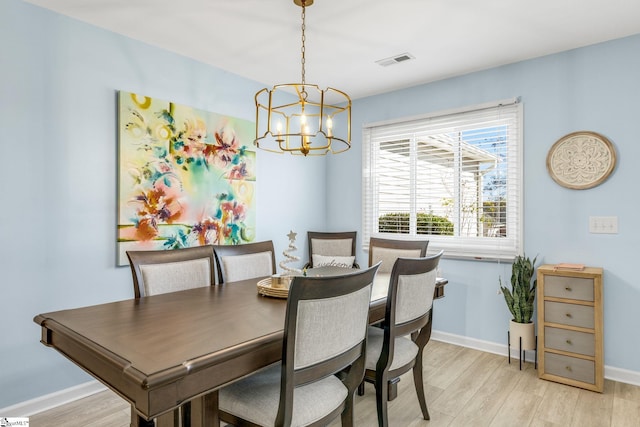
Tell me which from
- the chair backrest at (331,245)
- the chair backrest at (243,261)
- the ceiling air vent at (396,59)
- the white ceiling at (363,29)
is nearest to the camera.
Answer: the white ceiling at (363,29)

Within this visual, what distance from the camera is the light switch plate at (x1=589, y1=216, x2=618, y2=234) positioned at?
2.80m

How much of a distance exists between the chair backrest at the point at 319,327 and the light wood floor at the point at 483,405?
3.34 ft

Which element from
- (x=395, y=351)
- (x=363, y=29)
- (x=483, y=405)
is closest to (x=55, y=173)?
(x=363, y=29)

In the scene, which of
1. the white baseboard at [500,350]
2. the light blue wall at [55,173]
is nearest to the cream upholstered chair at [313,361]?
the light blue wall at [55,173]

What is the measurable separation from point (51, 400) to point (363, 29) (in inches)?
127

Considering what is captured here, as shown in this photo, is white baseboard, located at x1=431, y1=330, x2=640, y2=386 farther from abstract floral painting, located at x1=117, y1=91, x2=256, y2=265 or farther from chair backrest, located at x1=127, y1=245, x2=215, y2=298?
chair backrest, located at x1=127, y1=245, x2=215, y2=298

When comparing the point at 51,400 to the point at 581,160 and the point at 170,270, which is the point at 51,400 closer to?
the point at 170,270

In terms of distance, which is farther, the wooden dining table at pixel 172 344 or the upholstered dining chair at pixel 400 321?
the upholstered dining chair at pixel 400 321

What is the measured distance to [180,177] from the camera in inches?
121

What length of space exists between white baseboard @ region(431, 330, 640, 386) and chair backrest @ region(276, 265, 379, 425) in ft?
7.50

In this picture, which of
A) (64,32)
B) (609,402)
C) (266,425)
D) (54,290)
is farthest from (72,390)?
(609,402)

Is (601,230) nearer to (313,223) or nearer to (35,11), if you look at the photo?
(313,223)

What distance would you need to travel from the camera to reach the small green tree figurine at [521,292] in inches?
117

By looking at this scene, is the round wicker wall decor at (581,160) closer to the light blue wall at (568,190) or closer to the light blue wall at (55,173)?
the light blue wall at (568,190)
